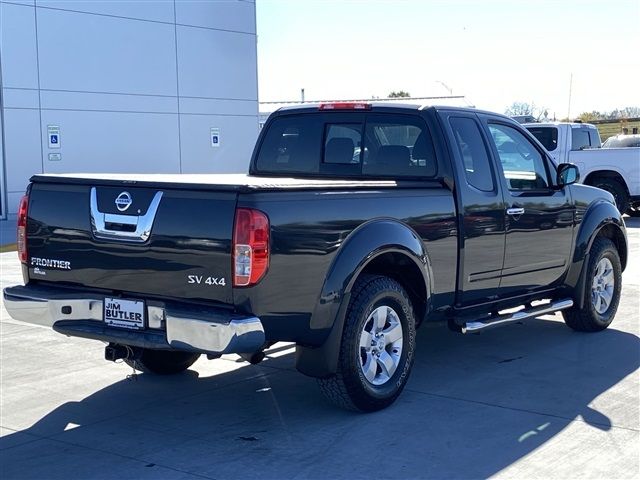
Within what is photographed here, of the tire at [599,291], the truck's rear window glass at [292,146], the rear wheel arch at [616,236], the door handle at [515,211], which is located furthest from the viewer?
the rear wheel arch at [616,236]

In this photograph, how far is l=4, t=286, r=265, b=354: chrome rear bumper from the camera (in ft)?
15.6

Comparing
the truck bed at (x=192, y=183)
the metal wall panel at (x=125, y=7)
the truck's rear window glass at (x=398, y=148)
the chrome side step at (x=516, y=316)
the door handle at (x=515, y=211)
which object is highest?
the metal wall panel at (x=125, y=7)

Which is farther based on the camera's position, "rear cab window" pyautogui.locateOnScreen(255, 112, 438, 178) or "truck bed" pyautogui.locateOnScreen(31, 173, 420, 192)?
"rear cab window" pyautogui.locateOnScreen(255, 112, 438, 178)

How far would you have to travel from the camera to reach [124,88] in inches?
962

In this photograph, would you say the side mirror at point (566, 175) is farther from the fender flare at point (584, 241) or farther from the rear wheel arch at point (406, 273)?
the rear wheel arch at point (406, 273)

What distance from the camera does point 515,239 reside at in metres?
6.98

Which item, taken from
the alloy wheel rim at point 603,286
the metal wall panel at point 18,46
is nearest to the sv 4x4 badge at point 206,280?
the alloy wheel rim at point 603,286

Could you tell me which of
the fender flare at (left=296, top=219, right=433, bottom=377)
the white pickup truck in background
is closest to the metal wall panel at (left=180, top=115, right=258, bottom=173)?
the white pickup truck in background

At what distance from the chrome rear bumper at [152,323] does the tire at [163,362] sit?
1141 millimetres

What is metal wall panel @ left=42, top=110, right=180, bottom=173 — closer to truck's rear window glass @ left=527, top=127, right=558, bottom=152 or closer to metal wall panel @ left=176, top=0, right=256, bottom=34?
metal wall panel @ left=176, top=0, right=256, bottom=34

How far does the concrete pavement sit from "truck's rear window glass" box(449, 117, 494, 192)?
1470 millimetres

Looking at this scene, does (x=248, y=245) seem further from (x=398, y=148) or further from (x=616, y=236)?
(x=616, y=236)

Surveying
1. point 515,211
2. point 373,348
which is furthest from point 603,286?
point 373,348

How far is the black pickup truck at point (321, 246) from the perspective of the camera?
4914mm
